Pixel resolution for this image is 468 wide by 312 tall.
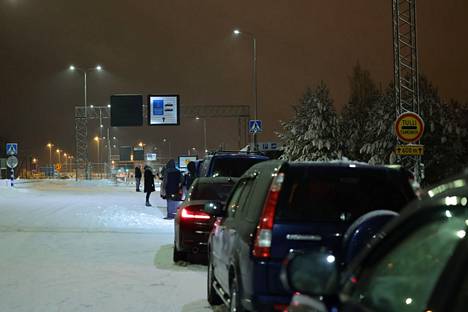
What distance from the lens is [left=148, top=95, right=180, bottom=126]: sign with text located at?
51812 mm

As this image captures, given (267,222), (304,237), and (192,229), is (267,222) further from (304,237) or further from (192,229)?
(192,229)

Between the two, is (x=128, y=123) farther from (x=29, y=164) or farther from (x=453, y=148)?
(x=29, y=164)

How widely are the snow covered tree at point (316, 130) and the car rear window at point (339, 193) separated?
2865 centimetres

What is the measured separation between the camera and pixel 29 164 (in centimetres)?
17175

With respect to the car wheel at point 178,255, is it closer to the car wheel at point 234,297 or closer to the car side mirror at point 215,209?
the car side mirror at point 215,209

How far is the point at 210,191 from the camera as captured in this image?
1270 centimetres

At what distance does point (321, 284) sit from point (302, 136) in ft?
107

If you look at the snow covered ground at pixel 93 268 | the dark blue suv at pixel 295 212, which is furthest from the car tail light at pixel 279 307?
the snow covered ground at pixel 93 268

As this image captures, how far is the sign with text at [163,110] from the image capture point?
170ft

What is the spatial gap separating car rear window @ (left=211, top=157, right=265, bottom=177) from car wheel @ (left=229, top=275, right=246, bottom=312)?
10.3 metres

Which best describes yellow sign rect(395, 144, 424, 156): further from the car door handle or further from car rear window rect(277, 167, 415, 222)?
the car door handle

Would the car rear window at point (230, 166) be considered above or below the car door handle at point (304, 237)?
above

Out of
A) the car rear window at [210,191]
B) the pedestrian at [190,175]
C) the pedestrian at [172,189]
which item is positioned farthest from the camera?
the pedestrian at [190,175]

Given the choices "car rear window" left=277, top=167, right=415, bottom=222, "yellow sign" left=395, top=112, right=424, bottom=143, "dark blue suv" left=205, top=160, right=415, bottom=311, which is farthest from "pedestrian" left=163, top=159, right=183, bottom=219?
"car rear window" left=277, top=167, right=415, bottom=222
